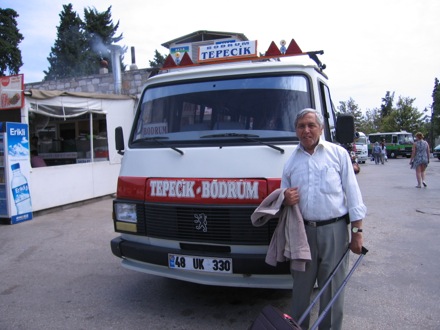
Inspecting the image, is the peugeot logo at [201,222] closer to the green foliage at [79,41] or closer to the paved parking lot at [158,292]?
the paved parking lot at [158,292]

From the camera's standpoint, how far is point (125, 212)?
12.0 ft

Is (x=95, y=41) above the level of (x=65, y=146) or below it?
above

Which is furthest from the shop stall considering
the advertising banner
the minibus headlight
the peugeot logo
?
the peugeot logo

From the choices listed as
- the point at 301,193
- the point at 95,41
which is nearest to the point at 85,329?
the point at 301,193

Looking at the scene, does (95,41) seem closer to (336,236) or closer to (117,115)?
(117,115)

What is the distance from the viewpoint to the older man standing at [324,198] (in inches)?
104

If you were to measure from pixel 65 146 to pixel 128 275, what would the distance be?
7.30 metres

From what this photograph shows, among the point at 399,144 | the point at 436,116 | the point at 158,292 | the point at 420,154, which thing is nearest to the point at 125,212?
the point at 158,292

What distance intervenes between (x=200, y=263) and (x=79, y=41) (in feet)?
124

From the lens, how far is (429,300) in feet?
12.3

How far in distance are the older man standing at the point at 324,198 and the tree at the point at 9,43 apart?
36.0 m

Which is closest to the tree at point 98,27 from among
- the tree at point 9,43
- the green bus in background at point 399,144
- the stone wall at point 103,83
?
the tree at point 9,43

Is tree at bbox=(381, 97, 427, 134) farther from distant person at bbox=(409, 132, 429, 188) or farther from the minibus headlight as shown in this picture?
the minibus headlight

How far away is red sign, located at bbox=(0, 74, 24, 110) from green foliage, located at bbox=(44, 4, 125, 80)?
93.4 feet
